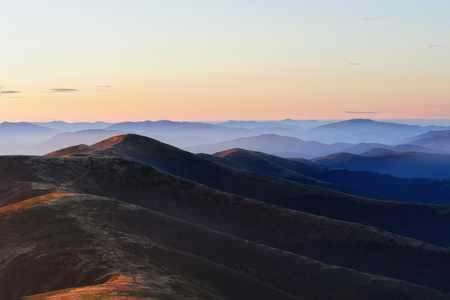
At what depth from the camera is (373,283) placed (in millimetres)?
119188

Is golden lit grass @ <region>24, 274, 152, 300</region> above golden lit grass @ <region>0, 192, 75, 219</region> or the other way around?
the other way around

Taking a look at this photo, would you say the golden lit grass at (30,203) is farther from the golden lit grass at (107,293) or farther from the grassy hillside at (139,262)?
the golden lit grass at (107,293)

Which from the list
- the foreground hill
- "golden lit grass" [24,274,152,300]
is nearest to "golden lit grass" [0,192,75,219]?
the foreground hill

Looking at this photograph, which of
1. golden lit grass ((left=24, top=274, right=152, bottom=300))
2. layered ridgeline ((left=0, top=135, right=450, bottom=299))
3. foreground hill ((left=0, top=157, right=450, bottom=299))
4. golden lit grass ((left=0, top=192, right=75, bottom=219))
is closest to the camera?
golden lit grass ((left=24, top=274, right=152, bottom=300))

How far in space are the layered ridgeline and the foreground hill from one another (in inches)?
13.2

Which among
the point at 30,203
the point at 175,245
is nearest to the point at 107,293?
the point at 175,245

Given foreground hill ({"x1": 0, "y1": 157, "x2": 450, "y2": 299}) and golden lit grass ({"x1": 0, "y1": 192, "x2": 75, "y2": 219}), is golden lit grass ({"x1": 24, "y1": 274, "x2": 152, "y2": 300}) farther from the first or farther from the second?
golden lit grass ({"x1": 0, "y1": 192, "x2": 75, "y2": 219})

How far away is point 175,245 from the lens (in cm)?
11425

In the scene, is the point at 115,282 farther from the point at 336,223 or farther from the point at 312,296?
the point at 336,223

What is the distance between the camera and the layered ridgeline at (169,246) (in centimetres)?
7612

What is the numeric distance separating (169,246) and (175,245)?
5.05 metres

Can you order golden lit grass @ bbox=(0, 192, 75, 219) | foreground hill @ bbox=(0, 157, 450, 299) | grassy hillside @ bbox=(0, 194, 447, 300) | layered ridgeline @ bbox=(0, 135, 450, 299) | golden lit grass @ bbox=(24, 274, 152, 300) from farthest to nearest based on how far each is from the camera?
1. golden lit grass @ bbox=(0, 192, 75, 219)
2. foreground hill @ bbox=(0, 157, 450, 299)
3. layered ridgeline @ bbox=(0, 135, 450, 299)
4. grassy hillside @ bbox=(0, 194, 447, 300)
5. golden lit grass @ bbox=(24, 274, 152, 300)

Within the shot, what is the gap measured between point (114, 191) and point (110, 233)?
7620cm

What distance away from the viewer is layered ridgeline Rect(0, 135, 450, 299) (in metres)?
76.1
